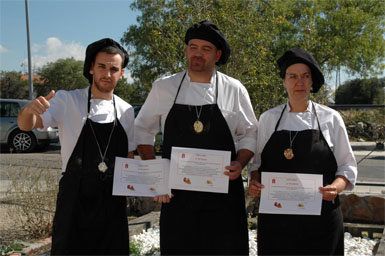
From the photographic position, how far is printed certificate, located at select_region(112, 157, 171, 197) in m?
2.66

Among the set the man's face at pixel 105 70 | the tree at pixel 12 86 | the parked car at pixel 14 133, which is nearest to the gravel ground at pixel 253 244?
the man's face at pixel 105 70

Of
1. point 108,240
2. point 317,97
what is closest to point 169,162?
point 108,240

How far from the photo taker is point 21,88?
3947 centimetres

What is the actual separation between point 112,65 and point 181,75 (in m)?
0.55

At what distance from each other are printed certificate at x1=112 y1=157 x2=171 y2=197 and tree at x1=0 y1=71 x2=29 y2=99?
36.5m

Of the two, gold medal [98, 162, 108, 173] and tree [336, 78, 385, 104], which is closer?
gold medal [98, 162, 108, 173]

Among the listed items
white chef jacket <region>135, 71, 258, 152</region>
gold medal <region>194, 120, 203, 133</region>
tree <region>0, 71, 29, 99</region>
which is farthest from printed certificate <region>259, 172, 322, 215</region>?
tree <region>0, 71, 29, 99</region>

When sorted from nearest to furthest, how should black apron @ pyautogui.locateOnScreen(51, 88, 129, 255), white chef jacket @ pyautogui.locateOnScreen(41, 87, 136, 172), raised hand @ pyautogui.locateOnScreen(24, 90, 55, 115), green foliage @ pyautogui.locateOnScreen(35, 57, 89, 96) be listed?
raised hand @ pyautogui.locateOnScreen(24, 90, 55, 115) < black apron @ pyautogui.locateOnScreen(51, 88, 129, 255) < white chef jacket @ pyautogui.locateOnScreen(41, 87, 136, 172) < green foliage @ pyautogui.locateOnScreen(35, 57, 89, 96)

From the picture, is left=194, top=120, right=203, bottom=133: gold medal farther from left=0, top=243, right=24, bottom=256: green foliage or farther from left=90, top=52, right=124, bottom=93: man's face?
left=0, top=243, right=24, bottom=256: green foliage

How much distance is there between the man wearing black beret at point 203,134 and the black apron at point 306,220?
0.22m

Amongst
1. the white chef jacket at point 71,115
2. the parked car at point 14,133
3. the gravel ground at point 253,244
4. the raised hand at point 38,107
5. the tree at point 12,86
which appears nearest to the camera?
the raised hand at point 38,107

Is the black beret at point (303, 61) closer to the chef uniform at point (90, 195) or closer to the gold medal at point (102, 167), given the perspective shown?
the chef uniform at point (90, 195)

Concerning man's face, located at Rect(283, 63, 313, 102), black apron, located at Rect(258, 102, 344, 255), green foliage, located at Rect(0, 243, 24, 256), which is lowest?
green foliage, located at Rect(0, 243, 24, 256)

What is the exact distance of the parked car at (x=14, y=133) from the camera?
42.7 feet
